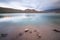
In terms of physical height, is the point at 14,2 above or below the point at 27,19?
above

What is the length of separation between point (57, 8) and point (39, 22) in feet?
0.89

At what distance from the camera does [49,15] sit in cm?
106

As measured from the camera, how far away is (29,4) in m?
1.00

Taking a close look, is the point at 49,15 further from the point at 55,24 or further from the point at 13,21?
the point at 13,21

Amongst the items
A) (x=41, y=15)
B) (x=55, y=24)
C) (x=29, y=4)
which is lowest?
(x=55, y=24)

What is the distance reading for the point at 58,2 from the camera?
1.02 meters

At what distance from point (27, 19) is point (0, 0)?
38 cm

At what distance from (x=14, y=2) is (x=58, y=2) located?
515 mm

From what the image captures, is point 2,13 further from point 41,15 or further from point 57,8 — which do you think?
point 57,8

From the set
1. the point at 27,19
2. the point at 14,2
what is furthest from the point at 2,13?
the point at 27,19

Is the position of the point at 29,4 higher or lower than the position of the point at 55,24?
higher

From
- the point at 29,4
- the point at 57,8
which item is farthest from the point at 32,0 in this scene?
the point at 57,8

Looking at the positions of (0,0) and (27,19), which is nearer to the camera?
(0,0)

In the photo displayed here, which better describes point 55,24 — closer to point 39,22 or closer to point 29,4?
point 39,22
